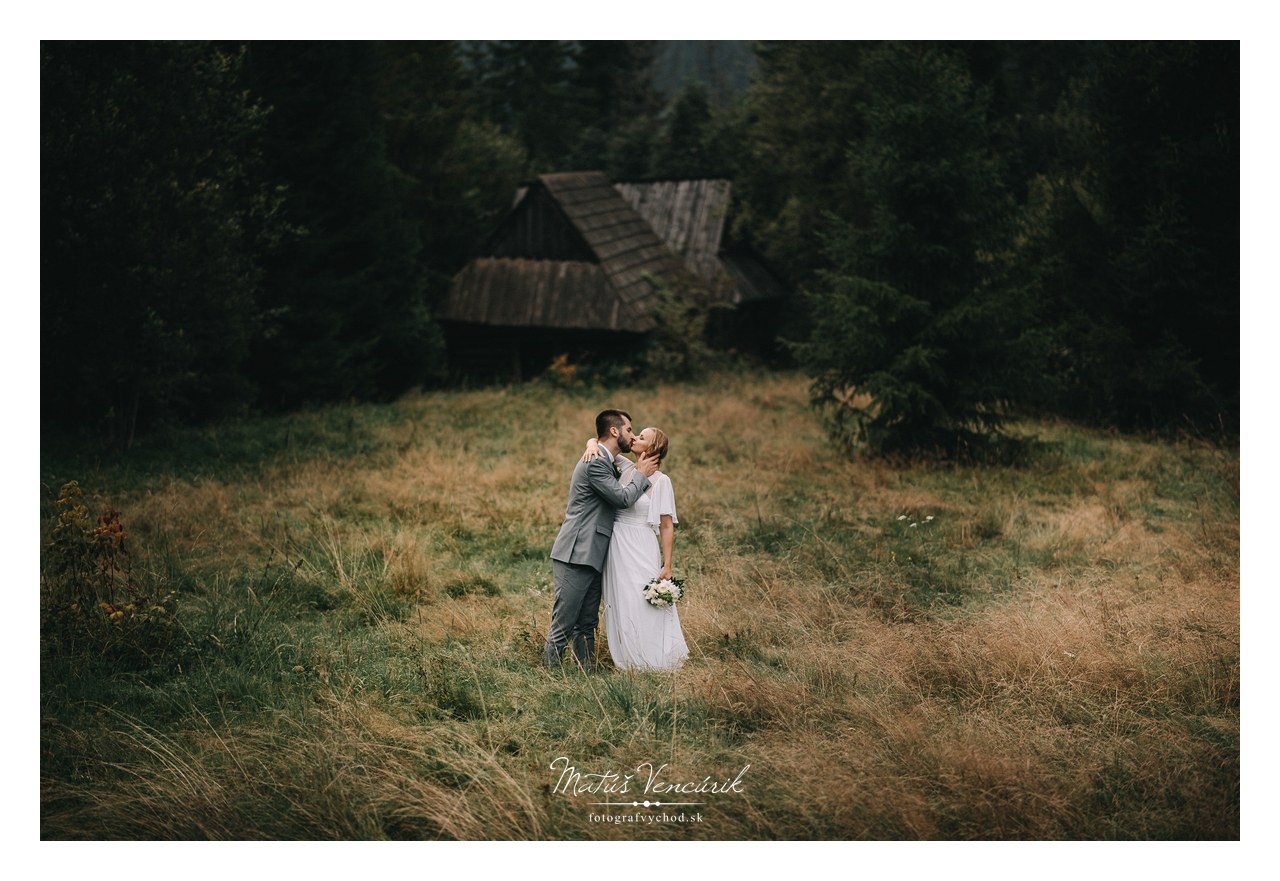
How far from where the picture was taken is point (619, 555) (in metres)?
5.31

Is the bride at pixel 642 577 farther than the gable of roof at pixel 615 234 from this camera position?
No

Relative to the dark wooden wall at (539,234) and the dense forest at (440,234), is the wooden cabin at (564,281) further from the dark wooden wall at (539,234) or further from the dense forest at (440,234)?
the dense forest at (440,234)

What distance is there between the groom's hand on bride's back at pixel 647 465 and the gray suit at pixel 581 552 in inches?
1.5

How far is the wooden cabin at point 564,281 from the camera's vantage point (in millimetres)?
20734

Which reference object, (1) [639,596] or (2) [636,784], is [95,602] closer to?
(1) [639,596]

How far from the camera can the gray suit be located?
518cm

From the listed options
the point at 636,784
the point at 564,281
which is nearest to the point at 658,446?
the point at 636,784

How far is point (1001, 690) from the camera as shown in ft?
16.2

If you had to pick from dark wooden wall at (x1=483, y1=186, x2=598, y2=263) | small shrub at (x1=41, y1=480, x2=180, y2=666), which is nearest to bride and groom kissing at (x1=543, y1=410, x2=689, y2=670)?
small shrub at (x1=41, y1=480, x2=180, y2=666)

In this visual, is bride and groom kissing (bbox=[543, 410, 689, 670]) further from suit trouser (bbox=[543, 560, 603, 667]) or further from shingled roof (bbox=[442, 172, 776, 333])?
shingled roof (bbox=[442, 172, 776, 333])

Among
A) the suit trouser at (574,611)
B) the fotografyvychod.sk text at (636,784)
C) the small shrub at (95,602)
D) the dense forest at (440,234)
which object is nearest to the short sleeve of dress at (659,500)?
the suit trouser at (574,611)

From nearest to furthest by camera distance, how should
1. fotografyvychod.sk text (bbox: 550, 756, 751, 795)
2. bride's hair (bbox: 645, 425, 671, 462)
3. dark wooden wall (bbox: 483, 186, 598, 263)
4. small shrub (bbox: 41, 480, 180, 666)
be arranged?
fotografyvychod.sk text (bbox: 550, 756, 751, 795)
bride's hair (bbox: 645, 425, 671, 462)
small shrub (bbox: 41, 480, 180, 666)
dark wooden wall (bbox: 483, 186, 598, 263)

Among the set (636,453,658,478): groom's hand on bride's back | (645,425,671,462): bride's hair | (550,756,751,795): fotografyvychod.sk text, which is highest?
(645,425,671,462): bride's hair

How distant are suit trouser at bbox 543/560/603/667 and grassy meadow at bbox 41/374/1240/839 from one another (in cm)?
23
